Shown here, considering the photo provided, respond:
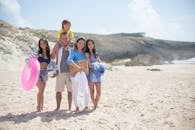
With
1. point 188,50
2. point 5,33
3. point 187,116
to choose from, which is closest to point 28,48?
point 5,33

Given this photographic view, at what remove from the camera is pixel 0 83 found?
41.5 ft

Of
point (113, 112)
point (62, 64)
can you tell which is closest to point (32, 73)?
point (62, 64)

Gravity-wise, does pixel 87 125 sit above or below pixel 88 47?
below

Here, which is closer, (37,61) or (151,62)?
(37,61)

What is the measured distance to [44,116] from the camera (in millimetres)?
7551

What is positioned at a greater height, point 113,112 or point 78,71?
point 78,71

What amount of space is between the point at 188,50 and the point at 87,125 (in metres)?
44.1

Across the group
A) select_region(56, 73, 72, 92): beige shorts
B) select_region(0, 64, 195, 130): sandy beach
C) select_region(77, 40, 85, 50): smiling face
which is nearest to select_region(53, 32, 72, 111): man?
select_region(56, 73, 72, 92): beige shorts

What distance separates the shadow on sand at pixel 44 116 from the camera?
7.37 m

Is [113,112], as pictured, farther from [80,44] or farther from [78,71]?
[80,44]

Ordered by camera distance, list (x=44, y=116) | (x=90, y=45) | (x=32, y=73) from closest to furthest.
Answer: (x=44, y=116), (x=32, y=73), (x=90, y=45)

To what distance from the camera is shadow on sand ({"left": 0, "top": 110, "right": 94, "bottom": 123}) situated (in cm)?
737

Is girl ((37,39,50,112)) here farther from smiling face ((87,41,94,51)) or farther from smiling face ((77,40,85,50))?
smiling face ((87,41,94,51))

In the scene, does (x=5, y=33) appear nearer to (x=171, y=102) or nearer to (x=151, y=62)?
(x=171, y=102)
